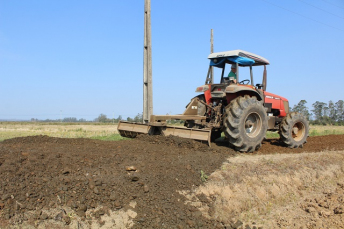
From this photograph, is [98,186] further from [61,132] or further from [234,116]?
[61,132]

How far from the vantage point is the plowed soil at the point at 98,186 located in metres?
Answer: 3.86

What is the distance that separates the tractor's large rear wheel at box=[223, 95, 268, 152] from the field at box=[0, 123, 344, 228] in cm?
133

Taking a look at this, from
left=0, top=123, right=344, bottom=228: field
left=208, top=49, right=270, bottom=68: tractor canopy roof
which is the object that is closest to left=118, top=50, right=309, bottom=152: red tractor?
left=208, top=49, right=270, bottom=68: tractor canopy roof

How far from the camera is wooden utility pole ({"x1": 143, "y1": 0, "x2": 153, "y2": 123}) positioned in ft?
35.3

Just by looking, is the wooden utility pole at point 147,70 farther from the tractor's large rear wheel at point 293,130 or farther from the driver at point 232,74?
the tractor's large rear wheel at point 293,130

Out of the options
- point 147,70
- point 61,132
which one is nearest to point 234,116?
point 147,70

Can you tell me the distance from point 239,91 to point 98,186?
17.5ft

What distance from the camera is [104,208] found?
4.04m

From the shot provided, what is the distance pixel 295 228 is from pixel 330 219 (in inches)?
22.3

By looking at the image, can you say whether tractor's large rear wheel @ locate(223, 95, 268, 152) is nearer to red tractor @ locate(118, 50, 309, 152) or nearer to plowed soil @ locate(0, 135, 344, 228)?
red tractor @ locate(118, 50, 309, 152)

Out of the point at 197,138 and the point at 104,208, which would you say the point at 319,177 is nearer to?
the point at 197,138

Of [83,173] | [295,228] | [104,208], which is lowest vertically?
[295,228]

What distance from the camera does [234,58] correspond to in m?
8.63

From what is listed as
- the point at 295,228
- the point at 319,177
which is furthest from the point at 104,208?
the point at 319,177
